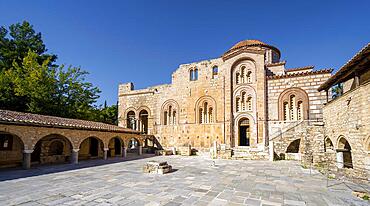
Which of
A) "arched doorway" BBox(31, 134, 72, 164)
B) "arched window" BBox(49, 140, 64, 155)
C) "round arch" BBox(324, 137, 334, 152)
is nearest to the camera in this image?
"round arch" BBox(324, 137, 334, 152)

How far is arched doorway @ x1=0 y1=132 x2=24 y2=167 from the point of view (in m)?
12.5

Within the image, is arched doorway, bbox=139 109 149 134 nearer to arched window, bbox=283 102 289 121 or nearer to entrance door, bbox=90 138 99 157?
entrance door, bbox=90 138 99 157

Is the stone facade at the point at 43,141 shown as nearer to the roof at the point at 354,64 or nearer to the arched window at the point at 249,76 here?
A: the arched window at the point at 249,76

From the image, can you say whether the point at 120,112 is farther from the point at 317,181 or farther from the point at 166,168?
the point at 317,181

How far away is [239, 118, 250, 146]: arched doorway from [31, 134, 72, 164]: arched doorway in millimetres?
15257

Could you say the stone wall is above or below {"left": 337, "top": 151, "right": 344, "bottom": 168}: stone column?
above

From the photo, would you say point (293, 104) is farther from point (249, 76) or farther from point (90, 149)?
point (90, 149)

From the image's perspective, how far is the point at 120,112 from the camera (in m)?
28.7

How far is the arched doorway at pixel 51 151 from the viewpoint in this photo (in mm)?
14266

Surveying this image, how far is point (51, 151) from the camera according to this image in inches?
591

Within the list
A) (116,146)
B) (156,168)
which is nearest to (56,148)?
(116,146)

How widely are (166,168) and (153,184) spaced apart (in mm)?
2643

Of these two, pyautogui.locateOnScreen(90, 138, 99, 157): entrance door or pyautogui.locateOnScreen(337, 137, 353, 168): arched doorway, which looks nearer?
pyautogui.locateOnScreen(337, 137, 353, 168): arched doorway

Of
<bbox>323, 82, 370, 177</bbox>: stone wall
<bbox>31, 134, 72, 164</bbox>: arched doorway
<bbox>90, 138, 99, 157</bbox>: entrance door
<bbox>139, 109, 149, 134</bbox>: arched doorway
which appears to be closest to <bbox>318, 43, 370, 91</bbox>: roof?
<bbox>323, 82, 370, 177</bbox>: stone wall
